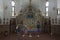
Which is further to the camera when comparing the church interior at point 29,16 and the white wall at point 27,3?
the white wall at point 27,3

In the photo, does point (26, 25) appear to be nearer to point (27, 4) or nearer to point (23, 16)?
point (23, 16)

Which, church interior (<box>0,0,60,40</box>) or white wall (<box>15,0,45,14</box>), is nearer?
church interior (<box>0,0,60,40</box>)

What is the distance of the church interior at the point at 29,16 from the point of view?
14594mm

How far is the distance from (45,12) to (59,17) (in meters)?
1.57

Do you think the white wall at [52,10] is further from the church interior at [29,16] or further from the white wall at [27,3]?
the white wall at [27,3]

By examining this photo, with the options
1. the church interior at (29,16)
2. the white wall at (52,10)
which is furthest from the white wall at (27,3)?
the white wall at (52,10)

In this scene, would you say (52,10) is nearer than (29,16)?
Yes

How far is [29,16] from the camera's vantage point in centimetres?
1505

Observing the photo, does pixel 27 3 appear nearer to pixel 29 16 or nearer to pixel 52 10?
pixel 29 16

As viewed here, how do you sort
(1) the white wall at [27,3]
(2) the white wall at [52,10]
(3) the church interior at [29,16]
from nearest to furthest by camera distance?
(3) the church interior at [29,16] < (2) the white wall at [52,10] < (1) the white wall at [27,3]

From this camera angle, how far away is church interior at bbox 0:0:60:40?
47.9 ft

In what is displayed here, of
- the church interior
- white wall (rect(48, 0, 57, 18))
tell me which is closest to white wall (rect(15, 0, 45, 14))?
the church interior

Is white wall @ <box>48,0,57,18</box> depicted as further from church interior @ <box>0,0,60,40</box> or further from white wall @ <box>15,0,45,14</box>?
white wall @ <box>15,0,45,14</box>

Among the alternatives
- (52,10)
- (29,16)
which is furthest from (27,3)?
(52,10)
